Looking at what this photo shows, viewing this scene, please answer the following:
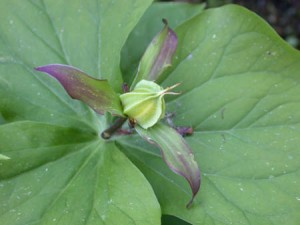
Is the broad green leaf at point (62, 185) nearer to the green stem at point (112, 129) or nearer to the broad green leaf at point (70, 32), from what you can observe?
the green stem at point (112, 129)

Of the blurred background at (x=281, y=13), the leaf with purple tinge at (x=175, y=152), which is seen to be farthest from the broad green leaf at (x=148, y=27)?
the blurred background at (x=281, y=13)

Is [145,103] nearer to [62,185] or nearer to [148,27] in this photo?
[62,185]

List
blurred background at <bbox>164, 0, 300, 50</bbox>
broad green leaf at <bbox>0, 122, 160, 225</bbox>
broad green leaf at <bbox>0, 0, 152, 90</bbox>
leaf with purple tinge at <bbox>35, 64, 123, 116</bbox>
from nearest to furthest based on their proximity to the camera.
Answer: leaf with purple tinge at <bbox>35, 64, 123, 116</bbox>, broad green leaf at <bbox>0, 122, 160, 225</bbox>, broad green leaf at <bbox>0, 0, 152, 90</bbox>, blurred background at <bbox>164, 0, 300, 50</bbox>

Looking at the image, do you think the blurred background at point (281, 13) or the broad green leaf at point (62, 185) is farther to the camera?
the blurred background at point (281, 13)

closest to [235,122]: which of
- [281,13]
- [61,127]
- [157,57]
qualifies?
[157,57]

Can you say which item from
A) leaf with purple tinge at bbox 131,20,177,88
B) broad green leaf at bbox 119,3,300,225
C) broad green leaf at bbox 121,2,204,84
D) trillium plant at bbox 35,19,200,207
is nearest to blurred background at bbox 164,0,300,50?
broad green leaf at bbox 121,2,204,84

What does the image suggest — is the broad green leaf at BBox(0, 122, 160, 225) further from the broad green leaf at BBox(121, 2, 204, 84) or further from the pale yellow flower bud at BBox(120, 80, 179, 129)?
the broad green leaf at BBox(121, 2, 204, 84)

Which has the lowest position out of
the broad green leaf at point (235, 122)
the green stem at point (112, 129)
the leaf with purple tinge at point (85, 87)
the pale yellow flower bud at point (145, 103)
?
the broad green leaf at point (235, 122)
